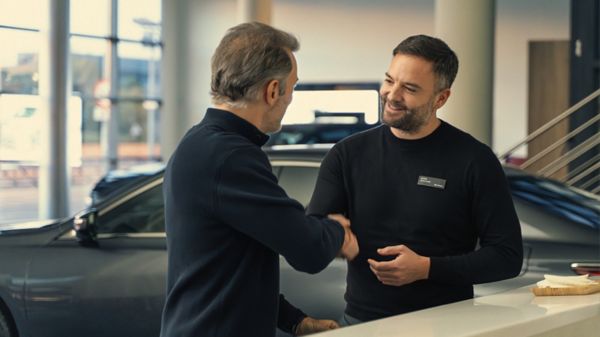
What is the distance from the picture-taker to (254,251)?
252 cm

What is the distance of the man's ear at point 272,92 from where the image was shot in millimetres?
2559

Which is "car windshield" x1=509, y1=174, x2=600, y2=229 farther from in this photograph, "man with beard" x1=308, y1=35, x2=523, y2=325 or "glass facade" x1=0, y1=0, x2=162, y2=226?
"glass facade" x1=0, y1=0, x2=162, y2=226

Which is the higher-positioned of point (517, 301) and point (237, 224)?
point (237, 224)

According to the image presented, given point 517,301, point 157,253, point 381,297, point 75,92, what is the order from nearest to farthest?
point 517,301, point 381,297, point 157,253, point 75,92

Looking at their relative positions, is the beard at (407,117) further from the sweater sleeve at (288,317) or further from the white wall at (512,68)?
the white wall at (512,68)

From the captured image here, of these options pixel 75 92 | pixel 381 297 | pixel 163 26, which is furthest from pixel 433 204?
pixel 163 26

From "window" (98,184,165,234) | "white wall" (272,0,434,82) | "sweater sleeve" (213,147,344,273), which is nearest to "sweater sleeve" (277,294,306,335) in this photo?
"sweater sleeve" (213,147,344,273)

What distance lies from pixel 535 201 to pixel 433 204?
256cm

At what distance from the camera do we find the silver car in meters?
5.36

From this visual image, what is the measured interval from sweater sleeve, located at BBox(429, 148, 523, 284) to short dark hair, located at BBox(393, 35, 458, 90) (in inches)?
11.6

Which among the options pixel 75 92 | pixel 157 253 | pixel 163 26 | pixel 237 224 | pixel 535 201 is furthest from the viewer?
pixel 163 26

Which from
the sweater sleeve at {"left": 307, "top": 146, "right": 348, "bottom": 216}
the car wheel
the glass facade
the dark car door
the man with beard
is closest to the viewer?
the man with beard

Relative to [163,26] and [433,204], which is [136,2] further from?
[433,204]

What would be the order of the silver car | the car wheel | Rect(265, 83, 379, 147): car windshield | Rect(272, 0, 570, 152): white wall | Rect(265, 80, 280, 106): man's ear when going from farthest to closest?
Rect(265, 83, 379, 147): car windshield, Rect(272, 0, 570, 152): white wall, the car wheel, the silver car, Rect(265, 80, 280, 106): man's ear
